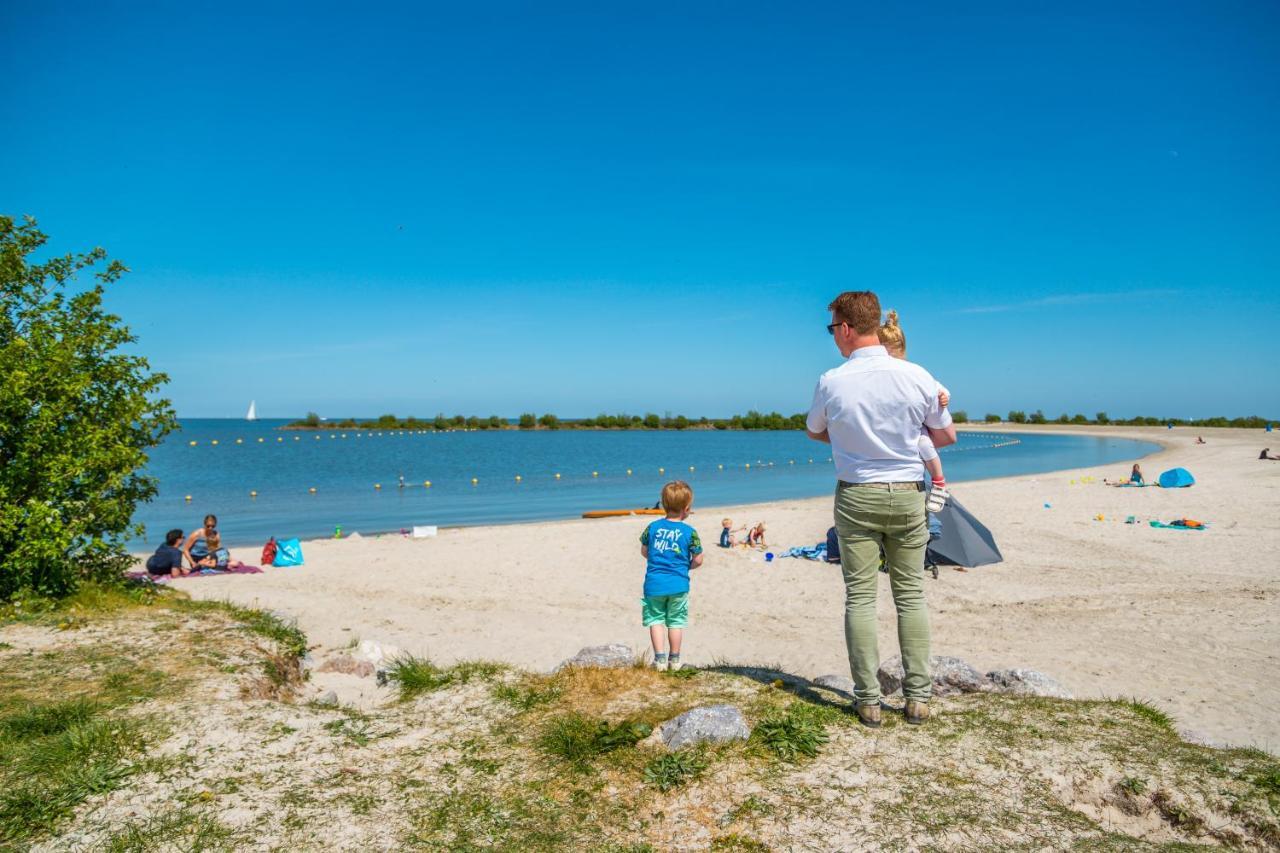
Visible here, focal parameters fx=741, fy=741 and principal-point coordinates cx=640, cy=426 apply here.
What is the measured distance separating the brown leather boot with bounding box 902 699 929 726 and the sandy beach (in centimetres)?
283

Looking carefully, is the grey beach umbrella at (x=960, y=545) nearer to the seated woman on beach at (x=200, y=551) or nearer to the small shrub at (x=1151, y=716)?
the small shrub at (x=1151, y=716)

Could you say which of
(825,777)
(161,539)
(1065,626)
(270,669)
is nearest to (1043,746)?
(825,777)

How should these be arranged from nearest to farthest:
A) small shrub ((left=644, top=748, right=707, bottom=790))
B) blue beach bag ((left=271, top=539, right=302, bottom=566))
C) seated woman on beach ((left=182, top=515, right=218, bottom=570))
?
small shrub ((left=644, top=748, right=707, bottom=790)) < seated woman on beach ((left=182, top=515, right=218, bottom=570)) < blue beach bag ((left=271, top=539, right=302, bottom=566))

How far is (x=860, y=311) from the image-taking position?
445 cm

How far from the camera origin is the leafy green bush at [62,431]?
7586 mm

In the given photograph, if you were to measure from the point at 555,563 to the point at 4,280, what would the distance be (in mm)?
10505

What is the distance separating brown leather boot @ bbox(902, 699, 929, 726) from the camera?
4543 millimetres

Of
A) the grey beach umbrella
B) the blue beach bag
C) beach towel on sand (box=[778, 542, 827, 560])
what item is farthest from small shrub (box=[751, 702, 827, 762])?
the blue beach bag

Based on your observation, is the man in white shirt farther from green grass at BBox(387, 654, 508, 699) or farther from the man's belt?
green grass at BBox(387, 654, 508, 699)

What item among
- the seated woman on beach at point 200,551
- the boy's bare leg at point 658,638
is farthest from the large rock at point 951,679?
the seated woman on beach at point 200,551

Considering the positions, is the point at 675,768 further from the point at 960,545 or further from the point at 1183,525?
the point at 1183,525

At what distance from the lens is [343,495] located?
1334 inches

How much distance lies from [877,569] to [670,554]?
202cm

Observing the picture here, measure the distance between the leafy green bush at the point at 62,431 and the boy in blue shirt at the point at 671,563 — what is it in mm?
6023
